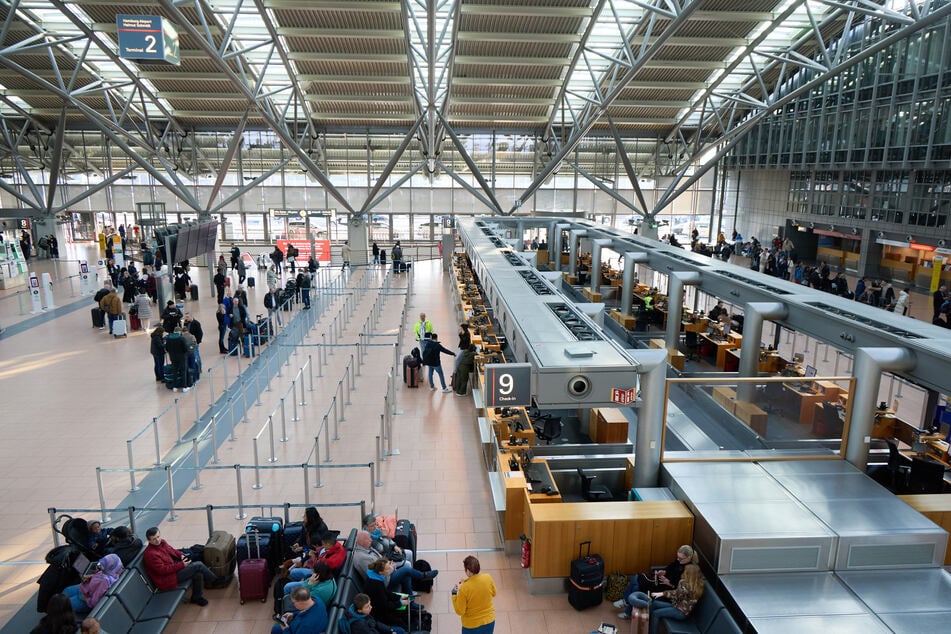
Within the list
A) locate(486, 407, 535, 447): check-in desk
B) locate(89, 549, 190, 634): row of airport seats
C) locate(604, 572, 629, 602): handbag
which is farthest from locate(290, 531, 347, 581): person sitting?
locate(486, 407, 535, 447): check-in desk

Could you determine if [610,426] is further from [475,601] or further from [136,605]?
[136,605]

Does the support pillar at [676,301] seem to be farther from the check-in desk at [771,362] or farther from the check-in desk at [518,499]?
the check-in desk at [518,499]

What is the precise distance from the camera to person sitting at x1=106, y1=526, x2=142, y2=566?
6.94m

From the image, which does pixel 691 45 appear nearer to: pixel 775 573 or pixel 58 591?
pixel 775 573

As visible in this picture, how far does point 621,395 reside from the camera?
7.62 metres

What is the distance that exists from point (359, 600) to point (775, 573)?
4.20 m

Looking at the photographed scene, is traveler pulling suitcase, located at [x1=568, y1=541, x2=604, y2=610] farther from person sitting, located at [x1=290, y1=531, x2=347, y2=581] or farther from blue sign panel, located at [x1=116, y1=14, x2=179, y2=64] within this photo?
blue sign panel, located at [x1=116, y1=14, x2=179, y2=64]

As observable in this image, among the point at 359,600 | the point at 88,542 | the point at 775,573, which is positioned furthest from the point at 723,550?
the point at 88,542

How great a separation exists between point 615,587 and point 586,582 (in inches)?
17.8

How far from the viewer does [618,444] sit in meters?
10.6

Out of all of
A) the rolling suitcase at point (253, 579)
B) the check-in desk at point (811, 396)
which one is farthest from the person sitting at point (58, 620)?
the check-in desk at point (811, 396)

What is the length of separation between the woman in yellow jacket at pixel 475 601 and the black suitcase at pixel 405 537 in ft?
5.88

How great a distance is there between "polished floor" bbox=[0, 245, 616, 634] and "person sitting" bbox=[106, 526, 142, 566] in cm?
84

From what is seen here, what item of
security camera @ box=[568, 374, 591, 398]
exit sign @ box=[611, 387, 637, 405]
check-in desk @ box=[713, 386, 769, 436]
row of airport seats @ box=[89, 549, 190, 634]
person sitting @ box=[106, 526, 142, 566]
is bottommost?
row of airport seats @ box=[89, 549, 190, 634]
